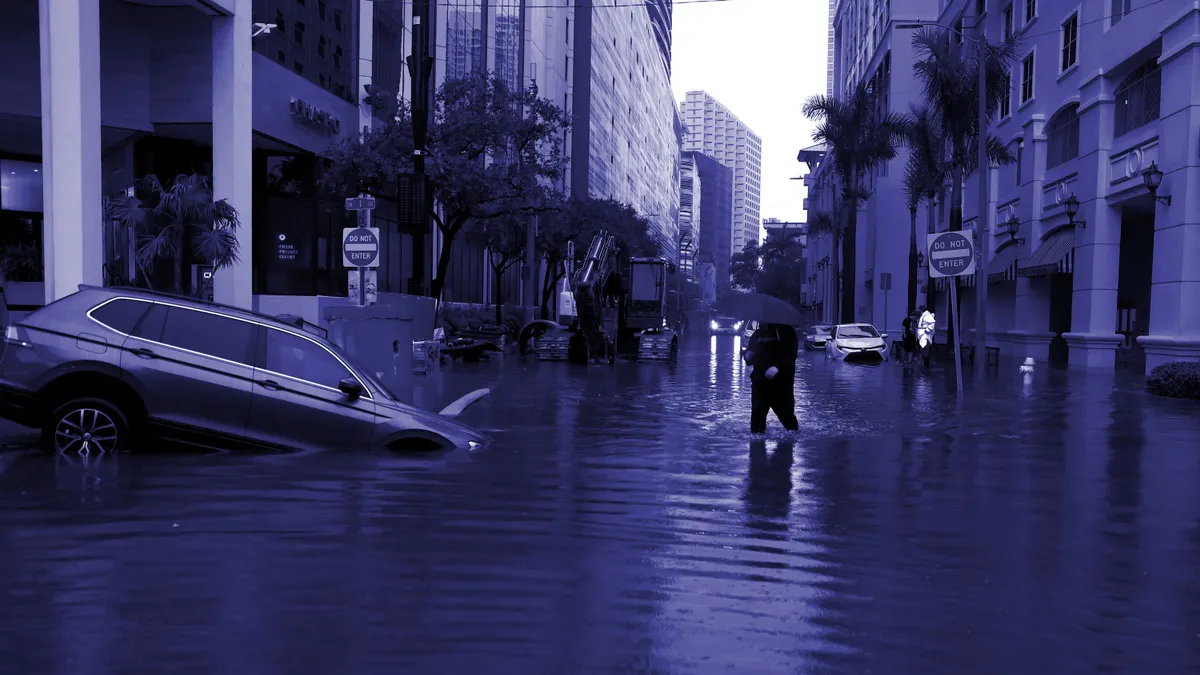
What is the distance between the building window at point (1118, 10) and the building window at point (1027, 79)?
762 centimetres

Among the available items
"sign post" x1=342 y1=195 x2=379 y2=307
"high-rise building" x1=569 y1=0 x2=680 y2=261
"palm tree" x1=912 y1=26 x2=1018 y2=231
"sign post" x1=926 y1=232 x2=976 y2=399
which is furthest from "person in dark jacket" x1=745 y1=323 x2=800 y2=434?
"high-rise building" x1=569 y1=0 x2=680 y2=261

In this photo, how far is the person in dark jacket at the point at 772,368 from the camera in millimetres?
12805

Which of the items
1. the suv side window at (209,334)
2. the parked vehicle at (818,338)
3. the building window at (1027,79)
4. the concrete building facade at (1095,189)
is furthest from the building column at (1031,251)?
the suv side window at (209,334)

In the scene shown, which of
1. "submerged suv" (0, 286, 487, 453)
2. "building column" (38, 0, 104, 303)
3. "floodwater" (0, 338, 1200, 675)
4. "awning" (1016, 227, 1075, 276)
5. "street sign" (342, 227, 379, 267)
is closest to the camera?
"floodwater" (0, 338, 1200, 675)

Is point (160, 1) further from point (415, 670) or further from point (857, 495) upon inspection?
point (415, 670)

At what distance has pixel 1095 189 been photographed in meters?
29.9

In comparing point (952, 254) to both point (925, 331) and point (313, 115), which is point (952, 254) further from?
point (313, 115)

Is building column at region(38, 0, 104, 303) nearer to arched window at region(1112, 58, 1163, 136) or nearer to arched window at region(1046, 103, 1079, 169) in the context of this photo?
arched window at region(1112, 58, 1163, 136)

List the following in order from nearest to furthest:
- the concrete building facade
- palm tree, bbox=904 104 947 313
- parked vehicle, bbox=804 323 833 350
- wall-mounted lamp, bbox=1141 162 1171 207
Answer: the concrete building facade
wall-mounted lamp, bbox=1141 162 1171 207
palm tree, bbox=904 104 947 313
parked vehicle, bbox=804 323 833 350

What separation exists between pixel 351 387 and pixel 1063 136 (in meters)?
29.8

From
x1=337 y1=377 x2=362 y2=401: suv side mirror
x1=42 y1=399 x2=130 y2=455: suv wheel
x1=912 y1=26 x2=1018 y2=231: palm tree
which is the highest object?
x1=912 y1=26 x2=1018 y2=231: palm tree

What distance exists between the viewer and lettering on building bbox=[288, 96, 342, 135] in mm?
30062

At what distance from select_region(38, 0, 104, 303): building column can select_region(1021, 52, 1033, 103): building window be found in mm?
29941

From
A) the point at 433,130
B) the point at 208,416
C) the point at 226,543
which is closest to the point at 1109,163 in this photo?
the point at 433,130
